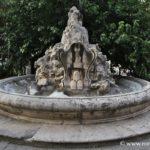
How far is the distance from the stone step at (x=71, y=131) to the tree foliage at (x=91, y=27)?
287 cm

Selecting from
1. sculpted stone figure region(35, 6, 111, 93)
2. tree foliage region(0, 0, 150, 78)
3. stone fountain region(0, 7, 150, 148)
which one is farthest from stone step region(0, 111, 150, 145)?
tree foliage region(0, 0, 150, 78)

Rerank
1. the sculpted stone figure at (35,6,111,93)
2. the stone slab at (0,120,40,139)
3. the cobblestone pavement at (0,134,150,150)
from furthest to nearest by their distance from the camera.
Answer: the sculpted stone figure at (35,6,111,93) → the stone slab at (0,120,40,139) → the cobblestone pavement at (0,134,150,150)

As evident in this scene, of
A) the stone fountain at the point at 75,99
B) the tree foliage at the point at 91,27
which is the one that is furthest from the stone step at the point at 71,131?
the tree foliage at the point at 91,27

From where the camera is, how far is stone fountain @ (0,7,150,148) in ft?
13.6

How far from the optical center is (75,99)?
418cm

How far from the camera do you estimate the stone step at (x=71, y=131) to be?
12.8ft

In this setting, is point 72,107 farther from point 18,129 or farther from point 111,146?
point 18,129

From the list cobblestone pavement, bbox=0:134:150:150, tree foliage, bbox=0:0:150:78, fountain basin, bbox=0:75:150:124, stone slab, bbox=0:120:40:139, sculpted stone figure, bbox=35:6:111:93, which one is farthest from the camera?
tree foliage, bbox=0:0:150:78

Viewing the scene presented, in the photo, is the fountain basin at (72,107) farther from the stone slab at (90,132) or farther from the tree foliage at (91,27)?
the tree foliage at (91,27)

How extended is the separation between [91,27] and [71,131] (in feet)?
13.7

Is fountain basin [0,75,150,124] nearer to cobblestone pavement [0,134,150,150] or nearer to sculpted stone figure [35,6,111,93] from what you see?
cobblestone pavement [0,134,150,150]

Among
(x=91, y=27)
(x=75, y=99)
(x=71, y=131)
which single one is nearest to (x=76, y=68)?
(x=75, y=99)

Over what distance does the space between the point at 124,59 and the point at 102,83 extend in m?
2.31

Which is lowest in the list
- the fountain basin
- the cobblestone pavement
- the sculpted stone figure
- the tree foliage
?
the cobblestone pavement
